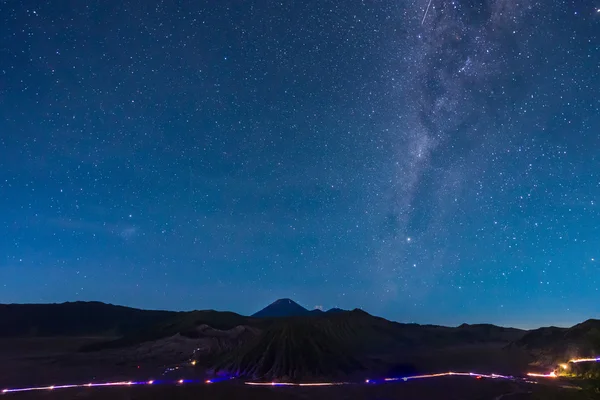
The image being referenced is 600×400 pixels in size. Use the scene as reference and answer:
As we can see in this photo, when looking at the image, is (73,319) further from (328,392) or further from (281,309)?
(328,392)

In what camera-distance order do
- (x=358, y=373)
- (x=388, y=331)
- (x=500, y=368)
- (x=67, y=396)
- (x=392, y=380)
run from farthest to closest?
(x=388, y=331)
(x=500, y=368)
(x=358, y=373)
(x=392, y=380)
(x=67, y=396)

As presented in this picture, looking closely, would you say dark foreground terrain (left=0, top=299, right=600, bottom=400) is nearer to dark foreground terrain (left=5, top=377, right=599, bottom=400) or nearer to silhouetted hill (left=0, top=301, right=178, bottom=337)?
dark foreground terrain (left=5, top=377, right=599, bottom=400)

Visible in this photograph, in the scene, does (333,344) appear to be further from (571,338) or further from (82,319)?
(82,319)

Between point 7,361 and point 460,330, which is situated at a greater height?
point 460,330

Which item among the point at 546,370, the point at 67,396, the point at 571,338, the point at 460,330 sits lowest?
the point at 67,396

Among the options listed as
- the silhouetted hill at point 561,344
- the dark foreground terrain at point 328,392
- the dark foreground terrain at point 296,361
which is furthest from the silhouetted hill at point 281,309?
the dark foreground terrain at point 328,392

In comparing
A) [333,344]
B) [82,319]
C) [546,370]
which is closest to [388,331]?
[333,344]

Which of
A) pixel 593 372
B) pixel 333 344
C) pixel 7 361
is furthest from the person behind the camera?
pixel 7 361
